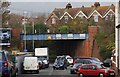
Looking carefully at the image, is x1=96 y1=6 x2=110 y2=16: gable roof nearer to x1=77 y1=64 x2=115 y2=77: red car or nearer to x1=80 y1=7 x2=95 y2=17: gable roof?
x1=80 y1=7 x2=95 y2=17: gable roof

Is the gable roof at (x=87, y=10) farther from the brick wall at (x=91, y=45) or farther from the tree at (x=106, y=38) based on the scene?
the tree at (x=106, y=38)

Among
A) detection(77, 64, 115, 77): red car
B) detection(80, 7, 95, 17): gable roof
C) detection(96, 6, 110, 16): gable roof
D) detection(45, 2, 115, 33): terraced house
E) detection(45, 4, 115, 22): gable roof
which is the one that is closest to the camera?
detection(77, 64, 115, 77): red car

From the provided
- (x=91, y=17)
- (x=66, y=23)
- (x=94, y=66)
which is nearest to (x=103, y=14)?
(x=91, y=17)

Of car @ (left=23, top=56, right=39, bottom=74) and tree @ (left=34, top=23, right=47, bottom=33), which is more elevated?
tree @ (left=34, top=23, right=47, bottom=33)

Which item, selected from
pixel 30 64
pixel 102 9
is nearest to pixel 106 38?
pixel 102 9

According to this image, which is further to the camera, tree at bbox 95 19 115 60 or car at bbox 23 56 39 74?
tree at bbox 95 19 115 60

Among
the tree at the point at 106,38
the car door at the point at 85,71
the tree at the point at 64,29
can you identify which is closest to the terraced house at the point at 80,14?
the tree at the point at 64,29

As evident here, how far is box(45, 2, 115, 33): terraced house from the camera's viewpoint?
90.6 m

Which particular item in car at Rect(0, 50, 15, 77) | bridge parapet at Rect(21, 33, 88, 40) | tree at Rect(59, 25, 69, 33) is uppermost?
tree at Rect(59, 25, 69, 33)

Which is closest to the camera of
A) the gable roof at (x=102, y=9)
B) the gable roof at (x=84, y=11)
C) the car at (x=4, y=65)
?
the car at (x=4, y=65)

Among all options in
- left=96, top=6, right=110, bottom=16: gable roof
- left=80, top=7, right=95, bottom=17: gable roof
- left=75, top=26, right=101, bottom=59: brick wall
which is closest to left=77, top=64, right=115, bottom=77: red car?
left=75, top=26, right=101, bottom=59: brick wall

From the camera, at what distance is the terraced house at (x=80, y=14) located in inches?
3568

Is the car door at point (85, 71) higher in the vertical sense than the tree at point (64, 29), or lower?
lower

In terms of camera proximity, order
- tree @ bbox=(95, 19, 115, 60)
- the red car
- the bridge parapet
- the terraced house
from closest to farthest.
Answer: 1. the red car
2. tree @ bbox=(95, 19, 115, 60)
3. the bridge parapet
4. the terraced house
